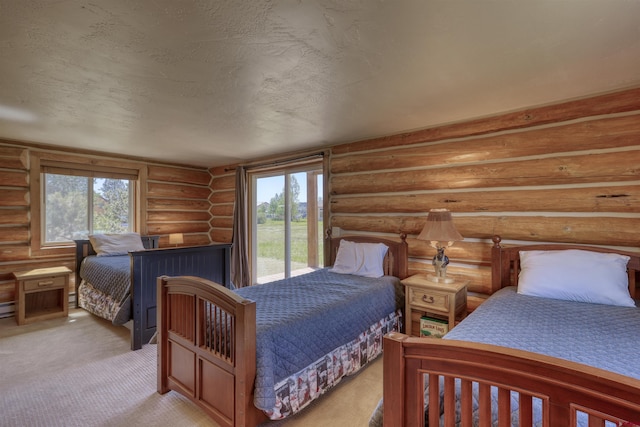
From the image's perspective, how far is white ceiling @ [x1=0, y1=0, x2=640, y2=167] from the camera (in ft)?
4.63

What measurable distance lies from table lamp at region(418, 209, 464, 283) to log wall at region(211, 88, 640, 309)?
282mm

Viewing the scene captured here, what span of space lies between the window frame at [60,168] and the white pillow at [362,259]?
370cm

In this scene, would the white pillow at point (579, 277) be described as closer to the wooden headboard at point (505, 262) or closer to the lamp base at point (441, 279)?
the wooden headboard at point (505, 262)

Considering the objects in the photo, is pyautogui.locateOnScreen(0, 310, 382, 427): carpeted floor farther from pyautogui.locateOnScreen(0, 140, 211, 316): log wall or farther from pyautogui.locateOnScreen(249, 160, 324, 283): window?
pyautogui.locateOnScreen(249, 160, 324, 283): window

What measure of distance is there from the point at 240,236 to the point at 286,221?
3.18 ft

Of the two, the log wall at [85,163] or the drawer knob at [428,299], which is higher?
the log wall at [85,163]

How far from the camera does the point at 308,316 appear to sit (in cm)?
206

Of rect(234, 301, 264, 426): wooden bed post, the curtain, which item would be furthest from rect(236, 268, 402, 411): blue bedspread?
the curtain

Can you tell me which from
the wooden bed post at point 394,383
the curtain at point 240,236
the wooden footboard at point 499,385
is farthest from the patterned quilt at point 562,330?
the curtain at point 240,236

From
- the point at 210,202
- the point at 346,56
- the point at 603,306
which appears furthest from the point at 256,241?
the point at 603,306

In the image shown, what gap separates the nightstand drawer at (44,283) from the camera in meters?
3.66

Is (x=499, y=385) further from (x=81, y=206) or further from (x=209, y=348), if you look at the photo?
(x=81, y=206)

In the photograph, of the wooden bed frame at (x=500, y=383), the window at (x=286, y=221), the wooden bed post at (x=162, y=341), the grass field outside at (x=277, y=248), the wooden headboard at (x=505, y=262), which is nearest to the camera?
the wooden bed frame at (x=500, y=383)

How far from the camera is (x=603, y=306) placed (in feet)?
6.50
